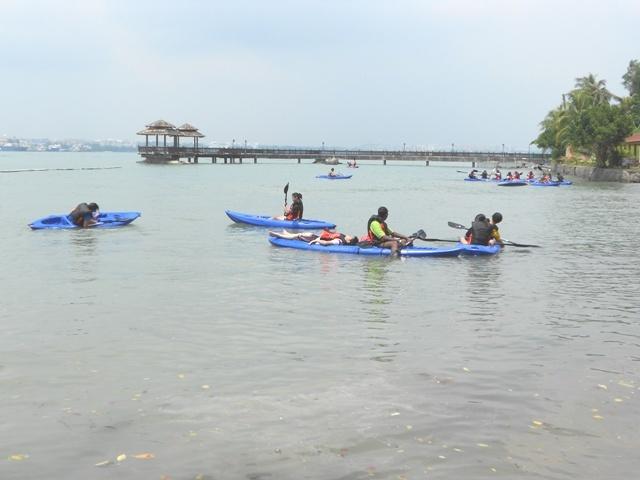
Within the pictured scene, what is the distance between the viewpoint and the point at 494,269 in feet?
57.0

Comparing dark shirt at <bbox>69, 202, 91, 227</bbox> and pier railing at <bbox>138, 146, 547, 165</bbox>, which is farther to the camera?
pier railing at <bbox>138, 146, 547, 165</bbox>

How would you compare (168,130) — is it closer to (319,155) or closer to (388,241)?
(319,155)

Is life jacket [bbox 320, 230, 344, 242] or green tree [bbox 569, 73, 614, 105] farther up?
green tree [bbox 569, 73, 614, 105]

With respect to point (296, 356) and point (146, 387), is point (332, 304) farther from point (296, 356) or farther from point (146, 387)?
point (146, 387)

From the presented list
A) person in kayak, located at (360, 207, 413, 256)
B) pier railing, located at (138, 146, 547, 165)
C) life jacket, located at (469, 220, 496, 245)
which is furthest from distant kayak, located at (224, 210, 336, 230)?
pier railing, located at (138, 146, 547, 165)

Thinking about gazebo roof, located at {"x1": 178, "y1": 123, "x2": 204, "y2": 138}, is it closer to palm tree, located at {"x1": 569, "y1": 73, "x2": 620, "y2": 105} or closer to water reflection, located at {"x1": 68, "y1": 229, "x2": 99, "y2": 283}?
palm tree, located at {"x1": 569, "y1": 73, "x2": 620, "y2": 105}

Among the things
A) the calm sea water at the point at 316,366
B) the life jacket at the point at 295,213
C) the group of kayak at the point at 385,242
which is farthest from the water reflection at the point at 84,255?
the life jacket at the point at 295,213

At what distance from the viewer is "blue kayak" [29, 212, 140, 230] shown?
25.1 m

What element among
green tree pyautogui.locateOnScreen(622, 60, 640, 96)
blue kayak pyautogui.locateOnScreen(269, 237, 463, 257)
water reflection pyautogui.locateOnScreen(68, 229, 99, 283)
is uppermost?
green tree pyautogui.locateOnScreen(622, 60, 640, 96)

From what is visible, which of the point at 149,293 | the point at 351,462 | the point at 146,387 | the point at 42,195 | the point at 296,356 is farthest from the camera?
the point at 42,195

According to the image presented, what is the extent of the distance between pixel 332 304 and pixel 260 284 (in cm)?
265

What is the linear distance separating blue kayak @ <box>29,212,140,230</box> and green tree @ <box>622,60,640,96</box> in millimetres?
90572

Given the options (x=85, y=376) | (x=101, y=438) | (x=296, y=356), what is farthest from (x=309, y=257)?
(x=101, y=438)

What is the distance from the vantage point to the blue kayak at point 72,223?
25.1 m
